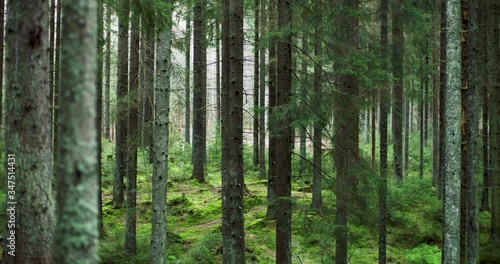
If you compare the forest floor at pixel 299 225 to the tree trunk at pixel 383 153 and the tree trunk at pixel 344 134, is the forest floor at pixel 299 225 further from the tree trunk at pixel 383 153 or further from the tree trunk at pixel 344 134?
the tree trunk at pixel 383 153

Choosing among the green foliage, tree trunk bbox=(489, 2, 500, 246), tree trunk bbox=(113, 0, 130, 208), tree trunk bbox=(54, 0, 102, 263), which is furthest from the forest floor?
tree trunk bbox=(54, 0, 102, 263)

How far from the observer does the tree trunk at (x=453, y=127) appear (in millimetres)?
8328

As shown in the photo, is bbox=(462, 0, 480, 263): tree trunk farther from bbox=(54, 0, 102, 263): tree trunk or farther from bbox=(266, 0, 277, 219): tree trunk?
bbox=(54, 0, 102, 263): tree trunk

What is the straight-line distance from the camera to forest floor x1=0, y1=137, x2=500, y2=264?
10.3 metres

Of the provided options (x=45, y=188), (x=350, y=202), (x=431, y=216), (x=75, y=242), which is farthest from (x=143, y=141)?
(x=431, y=216)

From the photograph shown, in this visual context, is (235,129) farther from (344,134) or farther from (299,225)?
(299,225)

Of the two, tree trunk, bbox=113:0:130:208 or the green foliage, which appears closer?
tree trunk, bbox=113:0:130:208

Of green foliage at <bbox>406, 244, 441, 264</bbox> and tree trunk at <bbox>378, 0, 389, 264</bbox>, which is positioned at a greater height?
tree trunk at <bbox>378, 0, 389, 264</bbox>

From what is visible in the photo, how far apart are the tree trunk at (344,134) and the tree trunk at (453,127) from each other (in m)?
2.07

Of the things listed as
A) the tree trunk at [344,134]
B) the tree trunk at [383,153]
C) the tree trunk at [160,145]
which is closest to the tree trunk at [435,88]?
the tree trunk at [383,153]

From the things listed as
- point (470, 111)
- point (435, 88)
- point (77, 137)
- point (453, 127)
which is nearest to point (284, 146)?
point (453, 127)

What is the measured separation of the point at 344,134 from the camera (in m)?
11.1

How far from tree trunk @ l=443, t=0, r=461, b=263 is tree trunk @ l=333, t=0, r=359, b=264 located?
6.79 feet

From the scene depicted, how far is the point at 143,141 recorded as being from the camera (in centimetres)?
1071
